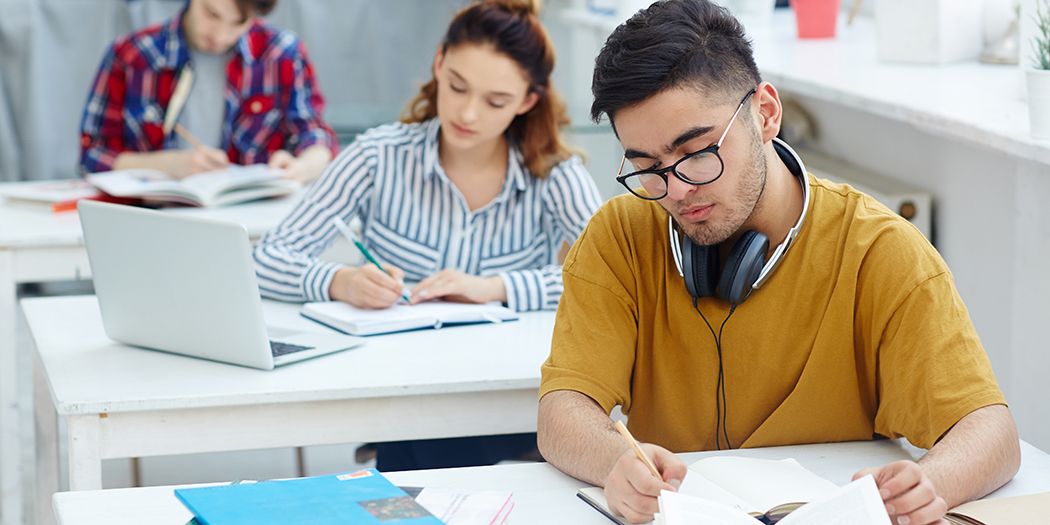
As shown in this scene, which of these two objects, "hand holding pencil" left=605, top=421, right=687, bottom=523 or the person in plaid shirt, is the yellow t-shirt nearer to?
"hand holding pencil" left=605, top=421, right=687, bottom=523

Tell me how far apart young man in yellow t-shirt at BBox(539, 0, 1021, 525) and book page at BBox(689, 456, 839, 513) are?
69 mm

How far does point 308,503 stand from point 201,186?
156 cm

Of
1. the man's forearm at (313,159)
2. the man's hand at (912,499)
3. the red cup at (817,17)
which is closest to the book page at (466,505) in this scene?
the man's hand at (912,499)

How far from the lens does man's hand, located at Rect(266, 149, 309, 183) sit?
254 cm

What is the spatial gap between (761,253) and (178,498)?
25.6 inches

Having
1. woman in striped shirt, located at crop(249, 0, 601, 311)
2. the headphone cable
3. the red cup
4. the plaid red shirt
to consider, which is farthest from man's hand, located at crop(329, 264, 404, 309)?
the red cup

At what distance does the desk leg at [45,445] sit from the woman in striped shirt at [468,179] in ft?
1.32

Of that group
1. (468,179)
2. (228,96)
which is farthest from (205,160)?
(468,179)

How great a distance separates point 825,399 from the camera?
3.84 feet

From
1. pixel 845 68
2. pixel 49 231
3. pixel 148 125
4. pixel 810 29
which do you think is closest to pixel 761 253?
pixel 845 68

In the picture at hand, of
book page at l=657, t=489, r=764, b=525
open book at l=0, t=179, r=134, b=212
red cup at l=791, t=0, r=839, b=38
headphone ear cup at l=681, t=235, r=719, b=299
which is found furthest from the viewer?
red cup at l=791, t=0, r=839, b=38

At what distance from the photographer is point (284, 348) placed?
147cm

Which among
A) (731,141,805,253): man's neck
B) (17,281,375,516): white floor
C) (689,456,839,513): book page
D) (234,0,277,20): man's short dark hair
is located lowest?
(17,281,375,516): white floor

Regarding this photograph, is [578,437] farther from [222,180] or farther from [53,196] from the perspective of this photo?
[53,196]
